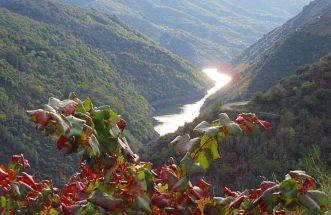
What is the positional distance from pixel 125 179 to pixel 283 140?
30.6 meters

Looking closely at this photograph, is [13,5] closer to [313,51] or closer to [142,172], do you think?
[313,51]

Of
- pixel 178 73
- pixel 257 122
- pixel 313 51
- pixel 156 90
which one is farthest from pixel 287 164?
pixel 178 73

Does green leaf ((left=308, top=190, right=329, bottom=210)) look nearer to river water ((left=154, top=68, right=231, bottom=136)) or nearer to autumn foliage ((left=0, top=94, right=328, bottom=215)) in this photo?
autumn foliage ((left=0, top=94, right=328, bottom=215))

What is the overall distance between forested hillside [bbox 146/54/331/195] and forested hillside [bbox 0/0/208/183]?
35.6 meters

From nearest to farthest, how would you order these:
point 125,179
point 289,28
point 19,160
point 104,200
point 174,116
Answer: point 104,200
point 125,179
point 19,160
point 174,116
point 289,28

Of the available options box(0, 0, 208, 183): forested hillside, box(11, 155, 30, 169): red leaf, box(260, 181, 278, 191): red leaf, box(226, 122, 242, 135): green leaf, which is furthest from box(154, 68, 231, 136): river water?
box(226, 122, 242, 135): green leaf

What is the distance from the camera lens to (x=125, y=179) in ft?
9.62

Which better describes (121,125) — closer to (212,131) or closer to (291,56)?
(212,131)

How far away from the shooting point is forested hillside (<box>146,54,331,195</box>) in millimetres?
29484

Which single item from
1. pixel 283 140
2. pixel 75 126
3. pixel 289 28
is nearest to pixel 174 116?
pixel 289 28

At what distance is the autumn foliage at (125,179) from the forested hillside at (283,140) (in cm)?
2485

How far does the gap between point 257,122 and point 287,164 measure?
27.4 m

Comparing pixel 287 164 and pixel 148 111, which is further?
pixel 148 111

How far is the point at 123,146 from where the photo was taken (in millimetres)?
2865
